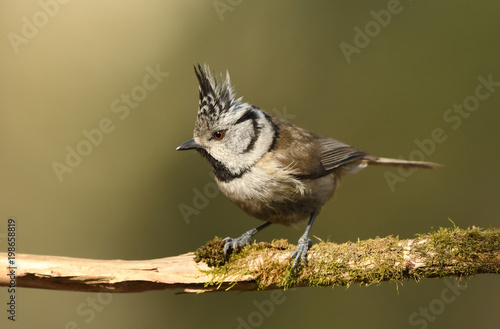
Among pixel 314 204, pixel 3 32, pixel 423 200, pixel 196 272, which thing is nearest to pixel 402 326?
pixel 423 200

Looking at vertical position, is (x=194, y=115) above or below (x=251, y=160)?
above

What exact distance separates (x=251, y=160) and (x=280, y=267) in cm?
84

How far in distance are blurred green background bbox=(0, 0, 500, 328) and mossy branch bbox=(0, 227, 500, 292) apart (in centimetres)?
218

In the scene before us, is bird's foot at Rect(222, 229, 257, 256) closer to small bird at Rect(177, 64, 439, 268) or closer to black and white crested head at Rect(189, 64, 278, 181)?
small bird at Rect(177, 64, 439, 268)

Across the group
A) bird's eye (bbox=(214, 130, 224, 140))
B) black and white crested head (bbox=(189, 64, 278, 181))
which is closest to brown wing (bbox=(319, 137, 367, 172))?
black and white crested head (bbox=(189, 64, 278, 181))

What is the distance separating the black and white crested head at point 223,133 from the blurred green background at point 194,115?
1905mm

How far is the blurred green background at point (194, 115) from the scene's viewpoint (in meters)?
5.12

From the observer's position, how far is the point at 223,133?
131 inches

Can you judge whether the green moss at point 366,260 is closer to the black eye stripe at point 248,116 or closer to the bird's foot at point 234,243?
the bird's foot at point 234,243

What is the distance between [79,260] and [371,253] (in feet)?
5.99

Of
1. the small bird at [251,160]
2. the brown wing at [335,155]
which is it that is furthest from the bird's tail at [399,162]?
the small bird at [251,160]

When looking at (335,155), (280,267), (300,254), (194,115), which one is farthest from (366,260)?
(194,115)

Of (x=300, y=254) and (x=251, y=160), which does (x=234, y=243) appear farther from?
(x=251, y=160)

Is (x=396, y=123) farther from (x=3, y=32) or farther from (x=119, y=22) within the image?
(x=3, y=32)
